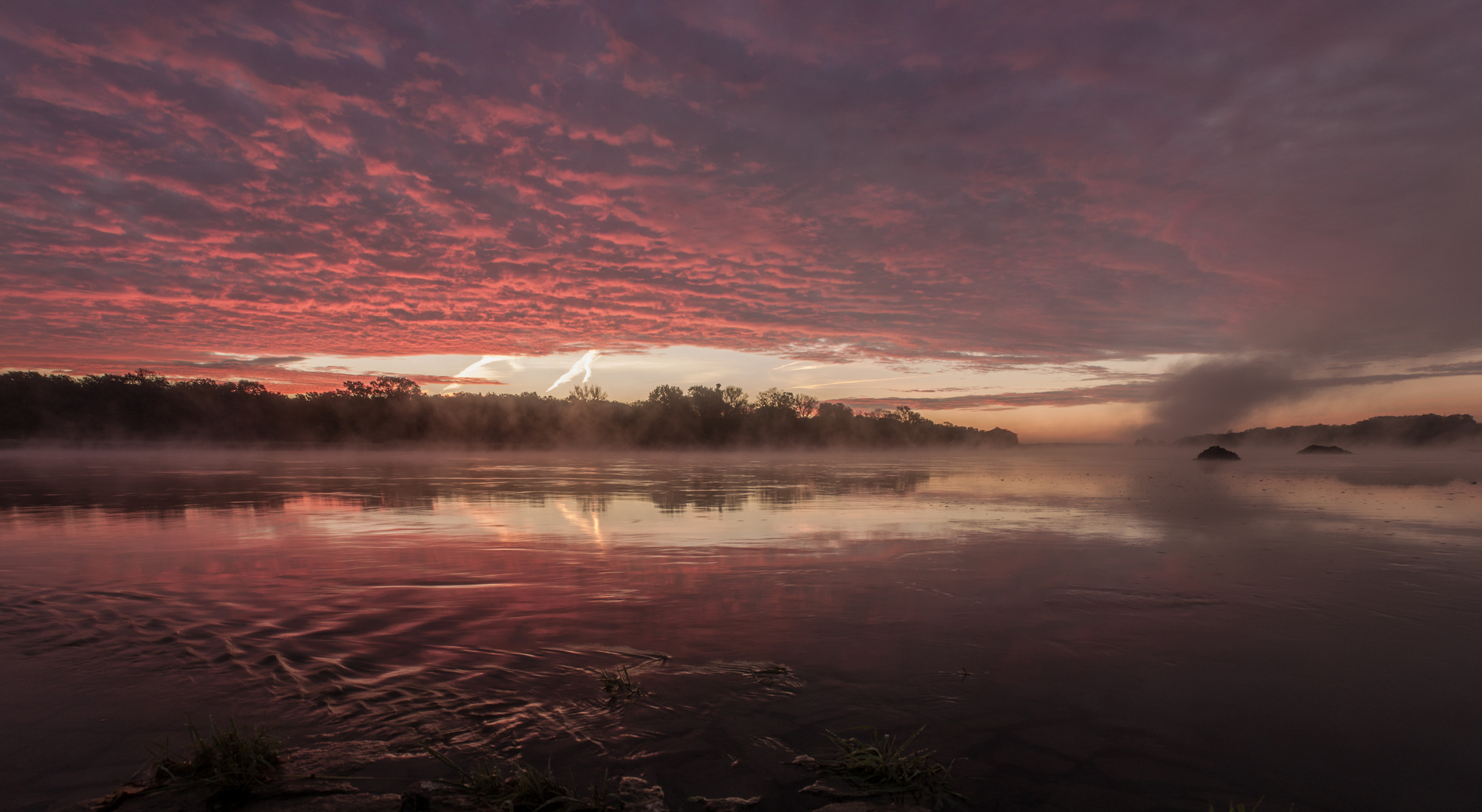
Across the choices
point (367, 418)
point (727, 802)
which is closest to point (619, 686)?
point (727, 802)

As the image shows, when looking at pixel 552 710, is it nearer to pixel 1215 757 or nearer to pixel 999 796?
pixel 999 796

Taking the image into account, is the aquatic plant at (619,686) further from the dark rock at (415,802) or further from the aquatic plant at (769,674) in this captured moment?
the dark rock at (415,802)

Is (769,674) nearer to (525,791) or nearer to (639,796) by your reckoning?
(639,796)

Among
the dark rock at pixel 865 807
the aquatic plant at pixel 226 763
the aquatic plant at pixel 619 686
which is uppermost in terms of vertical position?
the aquatic plant at pixel 226 763

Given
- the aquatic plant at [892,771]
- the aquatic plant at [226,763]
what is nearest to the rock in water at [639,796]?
the aquatic plant at [892,771]

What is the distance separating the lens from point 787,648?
6168 mm

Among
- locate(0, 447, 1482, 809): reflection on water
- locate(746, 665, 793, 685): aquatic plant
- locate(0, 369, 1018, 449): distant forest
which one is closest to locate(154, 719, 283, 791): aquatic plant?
locate(0, 447, 1482, 809): reflection on water

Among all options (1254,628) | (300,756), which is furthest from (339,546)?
(1254,628)

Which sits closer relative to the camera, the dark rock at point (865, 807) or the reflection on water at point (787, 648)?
the dark rock at point (865, 807)

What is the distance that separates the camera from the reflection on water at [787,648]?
13.4 ft

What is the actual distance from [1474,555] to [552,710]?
15406mm

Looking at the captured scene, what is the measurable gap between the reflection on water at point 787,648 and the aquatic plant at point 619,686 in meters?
0.10

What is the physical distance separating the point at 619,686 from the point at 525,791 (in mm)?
1613

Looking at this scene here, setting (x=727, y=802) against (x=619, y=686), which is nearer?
(x=727, y=802)
